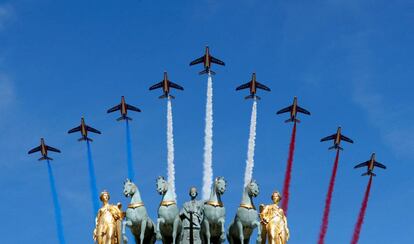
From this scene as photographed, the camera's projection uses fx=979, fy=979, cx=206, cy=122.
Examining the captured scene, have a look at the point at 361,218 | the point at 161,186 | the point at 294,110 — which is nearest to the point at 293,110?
the point at 294,110

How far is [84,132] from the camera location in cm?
10412

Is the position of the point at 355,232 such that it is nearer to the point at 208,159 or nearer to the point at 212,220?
the point at 208,159

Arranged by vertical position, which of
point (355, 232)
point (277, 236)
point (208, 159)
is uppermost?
point (208, 159)

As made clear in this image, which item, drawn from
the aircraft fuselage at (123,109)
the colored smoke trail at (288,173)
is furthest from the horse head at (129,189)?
the aircraft fuselage at (123,109)

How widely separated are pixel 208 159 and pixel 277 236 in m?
36.3

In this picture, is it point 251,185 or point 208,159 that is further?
point 208,159

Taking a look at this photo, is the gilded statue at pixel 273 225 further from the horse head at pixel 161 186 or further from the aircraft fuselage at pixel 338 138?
the aircraft fuselage at pixel 338 138

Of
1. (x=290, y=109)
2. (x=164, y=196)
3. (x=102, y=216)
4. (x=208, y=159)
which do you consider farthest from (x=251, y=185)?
(x=290, y=109)

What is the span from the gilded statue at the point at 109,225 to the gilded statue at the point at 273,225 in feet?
31.7

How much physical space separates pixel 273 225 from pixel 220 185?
453 centimetres

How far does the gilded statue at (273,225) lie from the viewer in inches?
2594

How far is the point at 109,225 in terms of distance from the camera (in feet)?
217

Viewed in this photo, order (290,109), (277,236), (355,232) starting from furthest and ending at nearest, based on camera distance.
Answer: (290,109) → (355,232) → (277,236)

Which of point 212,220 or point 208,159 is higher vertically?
point 208,159
